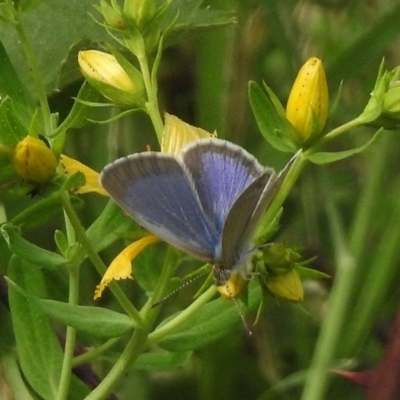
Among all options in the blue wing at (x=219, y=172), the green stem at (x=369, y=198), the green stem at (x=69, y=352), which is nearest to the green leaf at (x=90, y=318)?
the green stem at (x=69, y=352)

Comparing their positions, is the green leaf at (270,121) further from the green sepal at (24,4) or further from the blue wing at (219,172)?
the green sepal at (24,4)

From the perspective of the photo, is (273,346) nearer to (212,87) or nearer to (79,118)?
(212,87)

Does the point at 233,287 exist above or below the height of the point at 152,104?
below

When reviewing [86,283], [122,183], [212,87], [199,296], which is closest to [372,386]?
[199,296]

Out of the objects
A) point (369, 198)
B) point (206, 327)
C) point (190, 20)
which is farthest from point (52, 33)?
point (369, 198)

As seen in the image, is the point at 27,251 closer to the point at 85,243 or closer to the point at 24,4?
the point at 85,243

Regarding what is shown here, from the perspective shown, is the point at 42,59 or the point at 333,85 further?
the point at 333,85

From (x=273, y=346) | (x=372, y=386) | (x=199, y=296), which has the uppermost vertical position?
(x=199, y=296)
